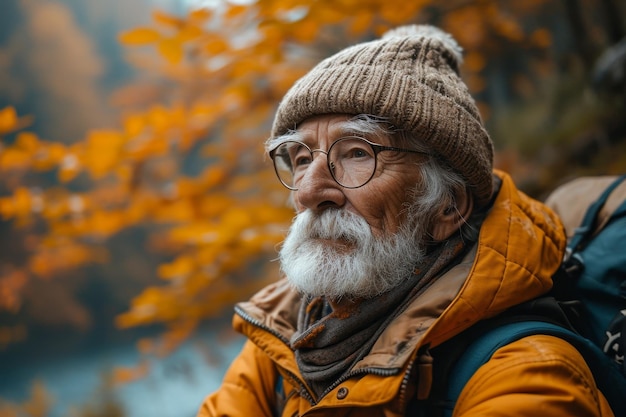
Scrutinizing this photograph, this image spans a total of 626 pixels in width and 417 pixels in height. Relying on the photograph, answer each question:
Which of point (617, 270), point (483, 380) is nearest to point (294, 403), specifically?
point (483, 380)

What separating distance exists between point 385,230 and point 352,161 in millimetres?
240

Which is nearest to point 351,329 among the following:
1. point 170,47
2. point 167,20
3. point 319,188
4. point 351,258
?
point 351,258

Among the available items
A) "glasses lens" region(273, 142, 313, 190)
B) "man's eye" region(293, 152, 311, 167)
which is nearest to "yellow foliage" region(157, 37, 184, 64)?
"glasses lens" region(273, 142, 313, 190)

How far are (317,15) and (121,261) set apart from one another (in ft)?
12.0

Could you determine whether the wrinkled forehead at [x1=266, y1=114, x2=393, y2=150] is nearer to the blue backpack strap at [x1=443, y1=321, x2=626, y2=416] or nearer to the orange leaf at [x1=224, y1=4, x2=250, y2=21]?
the blue backpack strap at [x1=443, y1=321, x2=626, y2=416]

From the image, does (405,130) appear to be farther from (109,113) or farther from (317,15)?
(109,113)

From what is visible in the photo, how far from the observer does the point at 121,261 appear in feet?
15.9

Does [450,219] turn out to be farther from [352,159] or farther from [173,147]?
[173,147]

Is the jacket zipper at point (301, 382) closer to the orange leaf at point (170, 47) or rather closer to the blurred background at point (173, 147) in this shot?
the blurred background at point (173, 147)

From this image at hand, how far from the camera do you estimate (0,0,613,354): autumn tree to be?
2.48m

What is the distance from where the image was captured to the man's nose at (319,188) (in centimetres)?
141

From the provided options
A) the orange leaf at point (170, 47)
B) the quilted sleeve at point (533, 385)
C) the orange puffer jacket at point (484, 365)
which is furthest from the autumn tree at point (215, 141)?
the quilted sleeve at point (533, 385)

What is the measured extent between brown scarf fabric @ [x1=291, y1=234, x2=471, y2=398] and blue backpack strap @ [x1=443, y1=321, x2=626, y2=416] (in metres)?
0.22

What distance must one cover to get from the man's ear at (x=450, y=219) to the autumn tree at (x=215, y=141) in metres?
1.18
